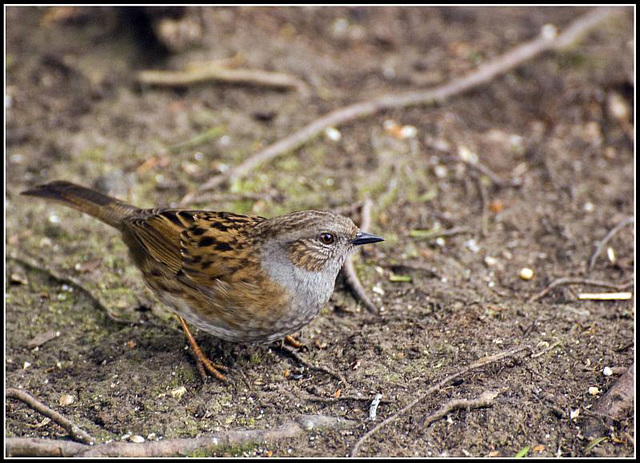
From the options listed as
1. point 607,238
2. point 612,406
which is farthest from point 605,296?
point 612,406

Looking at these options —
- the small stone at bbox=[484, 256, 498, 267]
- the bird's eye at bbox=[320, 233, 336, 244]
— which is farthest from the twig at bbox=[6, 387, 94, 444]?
the small stone at bbox=[484, 256, 498, 267]

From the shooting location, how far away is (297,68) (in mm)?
8195

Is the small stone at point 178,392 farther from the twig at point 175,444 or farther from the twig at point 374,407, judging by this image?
the twig at point 374,407

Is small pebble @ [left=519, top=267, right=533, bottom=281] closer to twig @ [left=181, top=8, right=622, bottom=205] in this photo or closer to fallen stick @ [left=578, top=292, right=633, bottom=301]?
fallen stick @ [left=578, top=292, right=633, bottom=301]

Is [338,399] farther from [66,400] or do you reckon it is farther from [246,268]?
[66,400]

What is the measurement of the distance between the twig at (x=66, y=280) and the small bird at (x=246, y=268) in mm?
523

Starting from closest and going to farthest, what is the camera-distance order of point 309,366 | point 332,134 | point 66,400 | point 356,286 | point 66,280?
point 66,400 → point 309,366 → point 356,286 → point 66,280 → point 332,134

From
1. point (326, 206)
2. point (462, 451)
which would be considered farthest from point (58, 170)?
point (462, 451)

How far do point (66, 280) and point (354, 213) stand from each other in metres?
2.43

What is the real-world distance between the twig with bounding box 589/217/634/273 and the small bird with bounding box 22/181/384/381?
2.08 m

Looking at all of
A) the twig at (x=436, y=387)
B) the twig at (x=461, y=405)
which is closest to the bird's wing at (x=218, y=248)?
the twig at (x=436, y=387)

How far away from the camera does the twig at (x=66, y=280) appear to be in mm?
5238

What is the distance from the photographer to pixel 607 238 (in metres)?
5.93

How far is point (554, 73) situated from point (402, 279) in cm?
393
